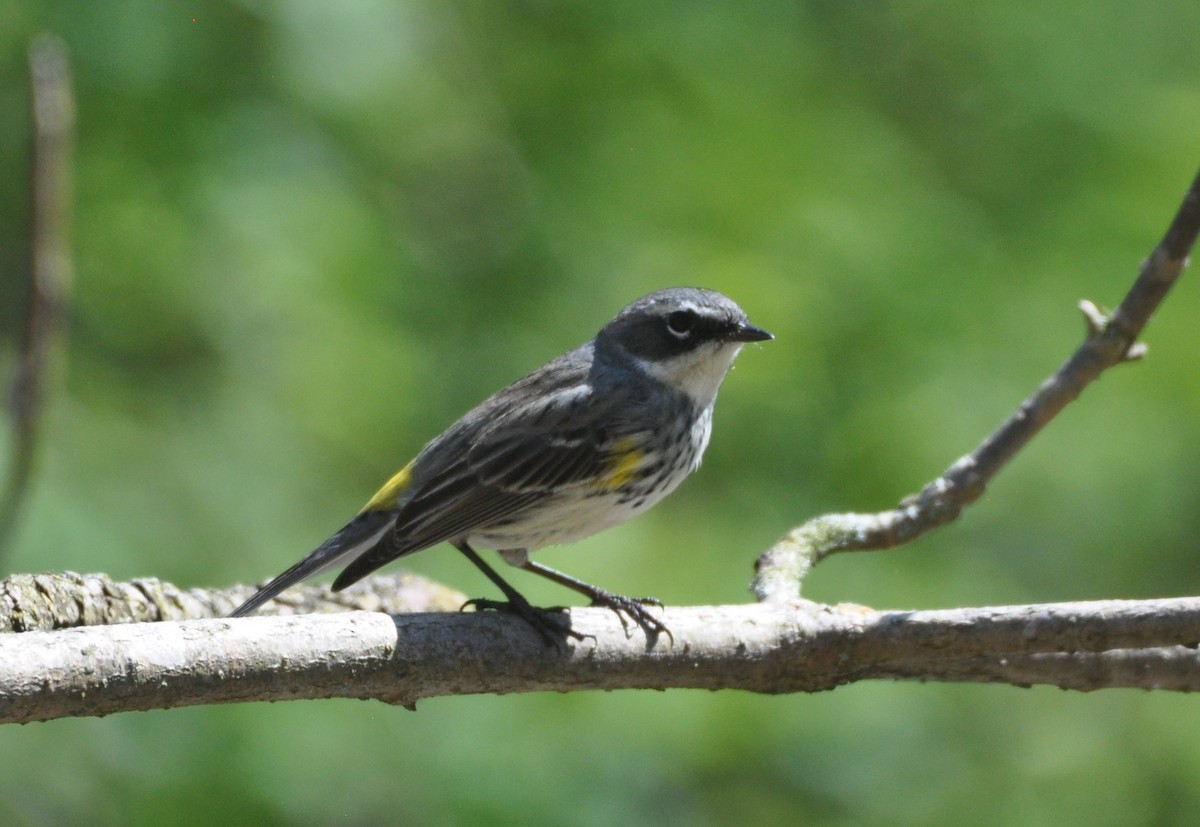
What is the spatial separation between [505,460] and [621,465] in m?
0.39

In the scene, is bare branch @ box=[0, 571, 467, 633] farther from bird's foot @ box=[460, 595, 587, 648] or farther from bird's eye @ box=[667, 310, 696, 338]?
bird's eye @ box=[667, 310, 696, 338]

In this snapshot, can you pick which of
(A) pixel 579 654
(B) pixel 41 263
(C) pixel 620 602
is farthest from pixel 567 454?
(B) pixel 41 263

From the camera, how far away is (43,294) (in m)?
2.93

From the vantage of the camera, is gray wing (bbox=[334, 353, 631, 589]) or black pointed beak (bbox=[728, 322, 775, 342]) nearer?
gray wing (bbox=[334, 353, 631, 589])

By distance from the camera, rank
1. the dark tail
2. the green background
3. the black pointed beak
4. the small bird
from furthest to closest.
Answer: the green background, the black pointed beak, the small bird, the dark tail

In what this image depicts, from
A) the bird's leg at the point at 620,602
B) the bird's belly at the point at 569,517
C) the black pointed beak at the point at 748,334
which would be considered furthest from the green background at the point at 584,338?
the black pointed beak at the point at 748,334

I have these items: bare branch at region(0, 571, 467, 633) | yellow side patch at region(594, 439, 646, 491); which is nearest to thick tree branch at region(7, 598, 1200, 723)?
bare branch at region(0, 571, 467, 633)

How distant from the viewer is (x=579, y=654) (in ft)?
11.9

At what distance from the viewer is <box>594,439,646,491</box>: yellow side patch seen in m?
4.40

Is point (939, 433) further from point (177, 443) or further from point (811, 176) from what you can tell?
point (177, 443)

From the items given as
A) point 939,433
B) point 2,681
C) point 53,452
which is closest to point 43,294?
point 2,681

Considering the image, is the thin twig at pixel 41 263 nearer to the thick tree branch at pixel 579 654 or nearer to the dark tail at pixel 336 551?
the thick tree branch at pixel 579 654

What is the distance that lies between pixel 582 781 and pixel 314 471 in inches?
63.4

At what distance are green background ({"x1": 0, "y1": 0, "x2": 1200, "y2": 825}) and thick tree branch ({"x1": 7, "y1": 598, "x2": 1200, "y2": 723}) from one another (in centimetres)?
117
